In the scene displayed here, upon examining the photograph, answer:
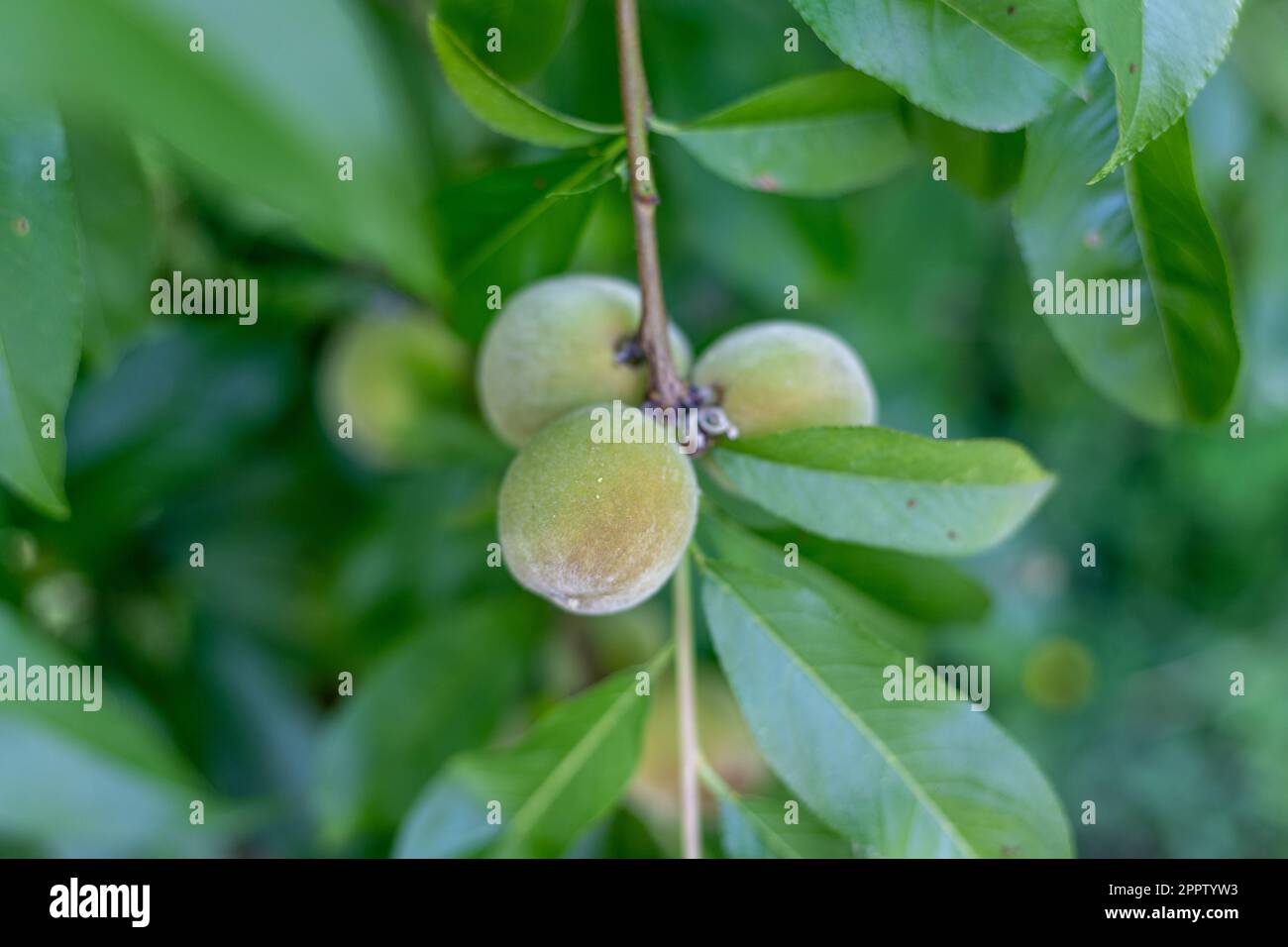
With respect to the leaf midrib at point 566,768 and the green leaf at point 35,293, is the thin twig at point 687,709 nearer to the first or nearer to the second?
the leaf midrib at point 566,768

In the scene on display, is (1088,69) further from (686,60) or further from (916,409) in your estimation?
(916,409)

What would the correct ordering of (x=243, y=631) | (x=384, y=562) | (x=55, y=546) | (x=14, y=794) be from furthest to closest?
(x=243, y=631)
(x=384, y=562)
(x=55, y=546)
(x=14, y=794)

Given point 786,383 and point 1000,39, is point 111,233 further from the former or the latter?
point 1000,39

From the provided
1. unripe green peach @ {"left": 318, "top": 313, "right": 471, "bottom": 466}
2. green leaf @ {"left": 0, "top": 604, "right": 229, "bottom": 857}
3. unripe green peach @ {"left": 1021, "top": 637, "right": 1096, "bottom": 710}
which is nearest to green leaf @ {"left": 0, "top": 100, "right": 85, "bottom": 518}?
green leaf @ {"left": 0, "top": 604, "right": 229, "bottom": 857}

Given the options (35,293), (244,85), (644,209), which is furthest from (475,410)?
(244,85)

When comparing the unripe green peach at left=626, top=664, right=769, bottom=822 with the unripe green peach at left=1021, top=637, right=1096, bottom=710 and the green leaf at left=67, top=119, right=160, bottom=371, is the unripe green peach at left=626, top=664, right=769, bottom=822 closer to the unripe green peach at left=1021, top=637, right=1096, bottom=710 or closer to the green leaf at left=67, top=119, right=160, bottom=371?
the green leaf at left=67, top=119, right=160, bottom=371
